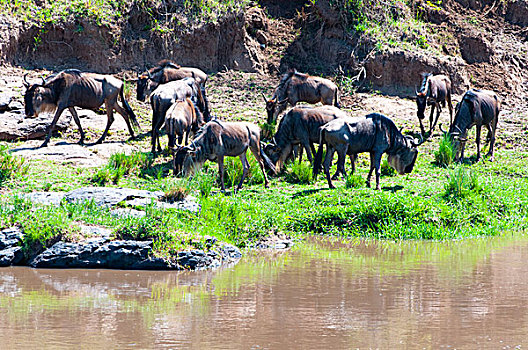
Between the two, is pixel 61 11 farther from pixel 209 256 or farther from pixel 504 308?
pixel 504 308

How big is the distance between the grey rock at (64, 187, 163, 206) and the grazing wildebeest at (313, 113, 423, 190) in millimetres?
3726

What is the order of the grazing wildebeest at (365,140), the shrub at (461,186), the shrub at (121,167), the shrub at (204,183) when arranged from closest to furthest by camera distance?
the shrub at (204,183), the shrub at (461,186), the shrub at (121,167), the grazing wildebeest at (365,140)

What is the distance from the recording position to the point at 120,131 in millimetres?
17094

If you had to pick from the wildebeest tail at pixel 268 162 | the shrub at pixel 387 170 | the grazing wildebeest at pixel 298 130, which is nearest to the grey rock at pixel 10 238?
the wildebeest tail at pixel 268 162

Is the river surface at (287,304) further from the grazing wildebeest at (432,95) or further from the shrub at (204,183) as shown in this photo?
the grazing wildebeest at (432,95)

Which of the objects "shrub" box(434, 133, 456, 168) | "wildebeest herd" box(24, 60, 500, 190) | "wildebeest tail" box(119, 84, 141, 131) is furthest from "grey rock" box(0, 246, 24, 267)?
"shrub" box(434, 133, 456, 168)

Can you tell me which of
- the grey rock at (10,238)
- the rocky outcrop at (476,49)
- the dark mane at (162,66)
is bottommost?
the grey rock at (10,238)

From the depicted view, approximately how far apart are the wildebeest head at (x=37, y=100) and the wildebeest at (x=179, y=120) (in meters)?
2.97

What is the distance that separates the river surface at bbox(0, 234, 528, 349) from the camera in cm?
606

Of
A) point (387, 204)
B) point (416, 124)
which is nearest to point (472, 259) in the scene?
point (387, 204)

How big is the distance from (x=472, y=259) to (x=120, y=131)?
9954 mm

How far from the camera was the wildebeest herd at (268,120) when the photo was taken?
1308cm

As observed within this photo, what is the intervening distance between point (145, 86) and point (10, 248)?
31.0 feet

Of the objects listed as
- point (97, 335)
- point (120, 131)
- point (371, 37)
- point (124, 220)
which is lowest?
point (97, 335)
